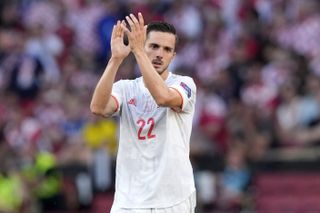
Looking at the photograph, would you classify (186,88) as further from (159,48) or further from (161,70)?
(159,48)

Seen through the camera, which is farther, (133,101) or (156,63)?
(133,101)

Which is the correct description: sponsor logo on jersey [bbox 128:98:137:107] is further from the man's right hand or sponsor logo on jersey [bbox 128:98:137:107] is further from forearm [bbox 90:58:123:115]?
the man's right hand

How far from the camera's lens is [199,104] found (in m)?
16.5

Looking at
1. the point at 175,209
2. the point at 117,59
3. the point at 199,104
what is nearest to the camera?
the point at 117,59

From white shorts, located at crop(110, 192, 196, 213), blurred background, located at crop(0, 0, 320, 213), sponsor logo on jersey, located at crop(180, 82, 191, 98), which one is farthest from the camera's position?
blurred background, located at crop(0, 0, 320, 213)

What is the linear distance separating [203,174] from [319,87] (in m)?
1.95

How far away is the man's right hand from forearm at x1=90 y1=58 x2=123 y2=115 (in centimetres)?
4

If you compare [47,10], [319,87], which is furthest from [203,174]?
[47,10]

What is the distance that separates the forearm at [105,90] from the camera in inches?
310

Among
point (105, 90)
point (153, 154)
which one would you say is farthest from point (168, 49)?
point (153, 154)

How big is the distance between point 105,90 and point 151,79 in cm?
41

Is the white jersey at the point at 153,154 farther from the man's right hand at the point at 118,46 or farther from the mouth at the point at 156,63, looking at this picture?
the man's right hand at the point at 118,46

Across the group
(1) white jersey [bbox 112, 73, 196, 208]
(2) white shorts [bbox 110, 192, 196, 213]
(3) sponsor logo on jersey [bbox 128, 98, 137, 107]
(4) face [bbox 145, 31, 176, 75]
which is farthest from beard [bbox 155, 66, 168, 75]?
(2) white shorts [bbox 110, 192, 196, 213]

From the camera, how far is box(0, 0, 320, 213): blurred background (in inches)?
581
